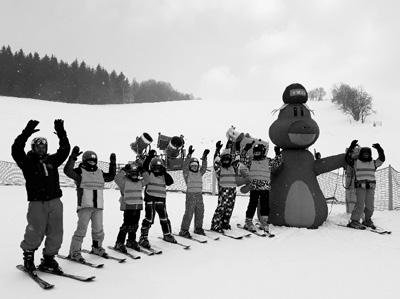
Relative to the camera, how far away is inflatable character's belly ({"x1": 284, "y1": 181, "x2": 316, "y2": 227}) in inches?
334

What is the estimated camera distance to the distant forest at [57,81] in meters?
60.0

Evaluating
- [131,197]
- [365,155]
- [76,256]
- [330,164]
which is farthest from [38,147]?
[365,155]

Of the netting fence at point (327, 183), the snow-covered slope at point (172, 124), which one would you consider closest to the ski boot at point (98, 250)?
the netting fence at point (327, 183)

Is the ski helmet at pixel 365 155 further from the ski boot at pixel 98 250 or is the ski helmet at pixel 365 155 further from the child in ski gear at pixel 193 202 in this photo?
the ski boot at pixel 98 250

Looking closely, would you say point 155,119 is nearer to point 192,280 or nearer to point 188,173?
point 188,173

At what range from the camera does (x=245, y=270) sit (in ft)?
17.9

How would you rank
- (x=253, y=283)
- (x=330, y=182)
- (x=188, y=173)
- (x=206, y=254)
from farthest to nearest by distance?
(x=330, y=182) → (x=188, y=173) → (x=206, y=254) → (x=253, y=283)

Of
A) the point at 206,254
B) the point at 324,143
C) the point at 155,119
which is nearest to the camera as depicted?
the point at 206,254

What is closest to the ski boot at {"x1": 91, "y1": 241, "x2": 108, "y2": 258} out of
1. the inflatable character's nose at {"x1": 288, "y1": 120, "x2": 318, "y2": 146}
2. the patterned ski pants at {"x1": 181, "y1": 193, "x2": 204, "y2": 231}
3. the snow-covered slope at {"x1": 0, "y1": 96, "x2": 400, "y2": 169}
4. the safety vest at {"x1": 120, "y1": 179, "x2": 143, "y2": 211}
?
the safety vest at {"x1": 120, "y1": 179, "x2": 143, "y2": 211}

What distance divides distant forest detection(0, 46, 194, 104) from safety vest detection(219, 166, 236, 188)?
57.2 m

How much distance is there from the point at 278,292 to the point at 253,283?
1.25 ft

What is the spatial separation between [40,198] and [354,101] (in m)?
44.7

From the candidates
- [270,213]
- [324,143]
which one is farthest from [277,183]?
[324,143]

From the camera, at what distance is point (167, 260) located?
19.5 ft
